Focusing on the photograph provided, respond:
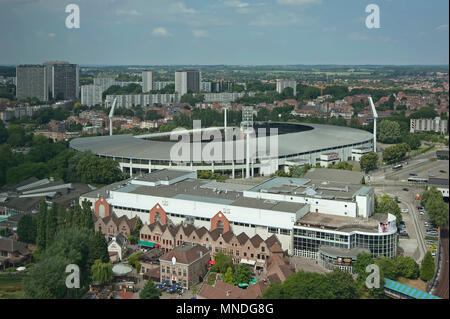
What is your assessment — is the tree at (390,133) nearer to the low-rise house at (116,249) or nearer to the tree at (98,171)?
the tree at (98,171)

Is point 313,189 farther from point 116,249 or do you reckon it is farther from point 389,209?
point 116,249

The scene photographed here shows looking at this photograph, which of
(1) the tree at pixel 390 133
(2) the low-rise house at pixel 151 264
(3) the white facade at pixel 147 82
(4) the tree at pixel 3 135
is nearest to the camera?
(2) the low-rise house at pixel 151 264

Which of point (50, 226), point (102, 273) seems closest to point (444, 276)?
point (102, 273)

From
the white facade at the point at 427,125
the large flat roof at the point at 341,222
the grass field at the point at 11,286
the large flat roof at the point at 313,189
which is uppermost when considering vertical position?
the white facade at the point at 427,125

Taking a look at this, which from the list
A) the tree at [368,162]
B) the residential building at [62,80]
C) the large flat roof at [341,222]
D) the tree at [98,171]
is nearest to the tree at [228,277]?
the large flat roof at [341,222]

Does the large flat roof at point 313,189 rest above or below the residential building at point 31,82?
below

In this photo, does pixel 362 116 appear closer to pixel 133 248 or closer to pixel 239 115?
pixel 239 115

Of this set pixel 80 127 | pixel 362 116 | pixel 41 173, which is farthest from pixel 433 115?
pixel 41 173
